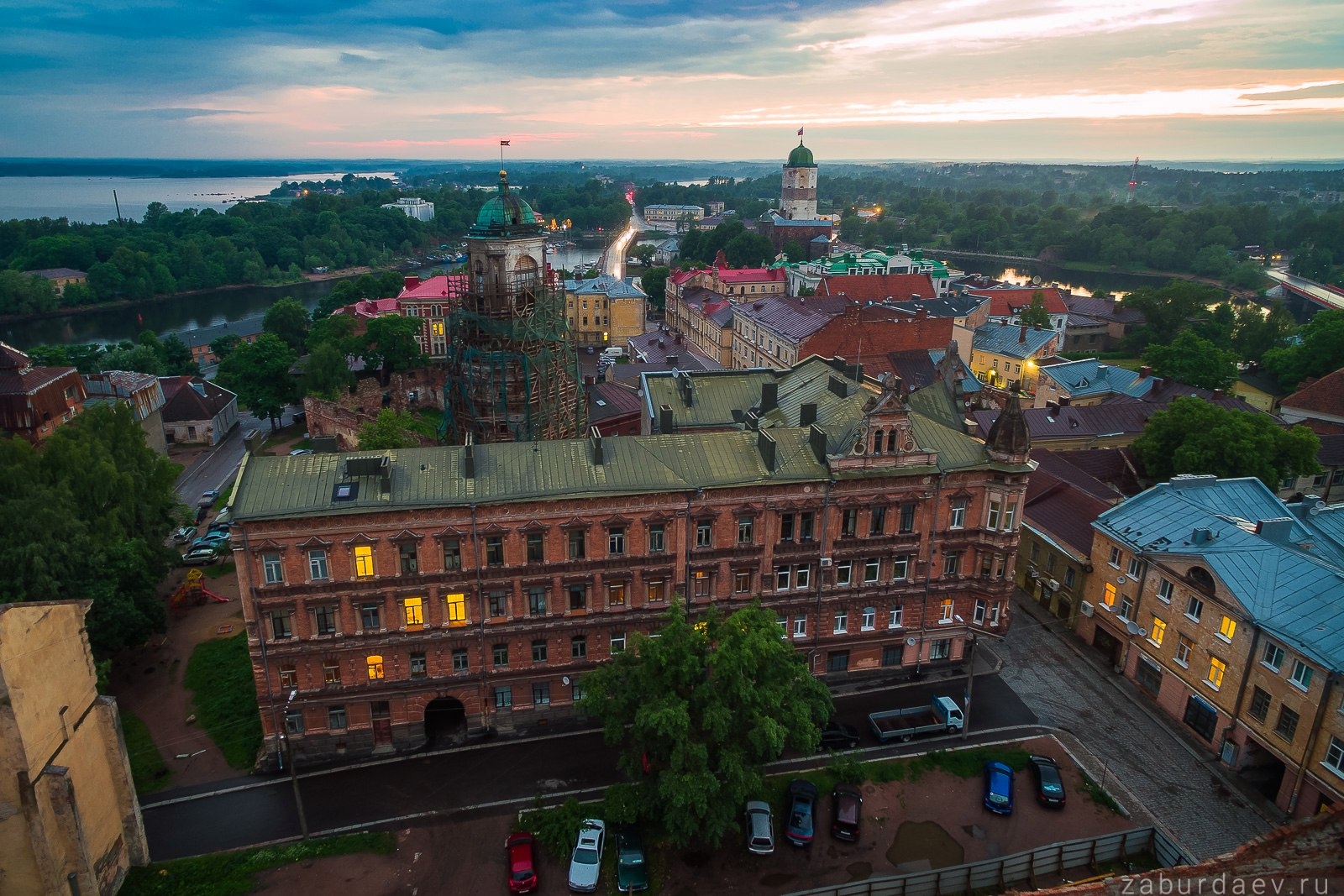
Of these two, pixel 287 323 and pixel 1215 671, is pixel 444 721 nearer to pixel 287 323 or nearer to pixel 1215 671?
pixel 1215 671

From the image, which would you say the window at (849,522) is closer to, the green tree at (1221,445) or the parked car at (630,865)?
the parked car at (630,865)

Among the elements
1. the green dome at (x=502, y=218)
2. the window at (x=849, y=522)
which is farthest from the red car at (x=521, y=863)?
the green dome at (x=502, y=218)

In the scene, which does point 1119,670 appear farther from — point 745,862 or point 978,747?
point 745,862

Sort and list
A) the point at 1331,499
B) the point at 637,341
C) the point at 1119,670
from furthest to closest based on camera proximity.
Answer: the point at 637,341 < the point at 1331,499 < the point at 1119,670

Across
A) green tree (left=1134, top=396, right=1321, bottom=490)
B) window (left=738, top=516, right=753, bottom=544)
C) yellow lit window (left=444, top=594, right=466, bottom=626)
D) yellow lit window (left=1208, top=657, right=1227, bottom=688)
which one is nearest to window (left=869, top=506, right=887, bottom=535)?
window (left=738, top=516, right=753, bottom=544)

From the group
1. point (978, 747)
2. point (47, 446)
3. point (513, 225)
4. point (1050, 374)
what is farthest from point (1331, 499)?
point (47, 446)

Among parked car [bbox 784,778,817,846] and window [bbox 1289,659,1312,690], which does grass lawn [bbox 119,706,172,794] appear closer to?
parked car [bbox 784,778,817,846]
